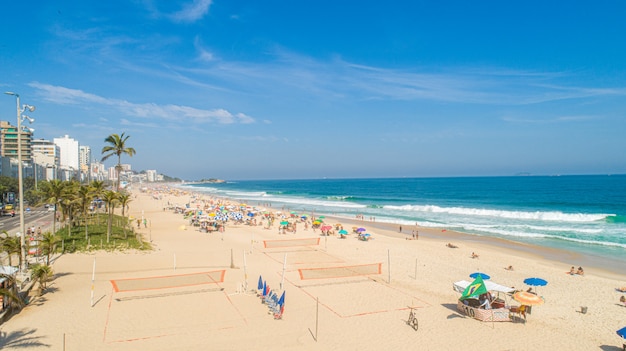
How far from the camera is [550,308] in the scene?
556 inches

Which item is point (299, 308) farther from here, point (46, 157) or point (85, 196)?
point (46, 157)

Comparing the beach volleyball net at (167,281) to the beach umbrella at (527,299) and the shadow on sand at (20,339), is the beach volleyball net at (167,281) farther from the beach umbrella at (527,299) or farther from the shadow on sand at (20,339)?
the beach umbrella at (527,299)

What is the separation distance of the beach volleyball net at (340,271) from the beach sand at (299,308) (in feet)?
1.49

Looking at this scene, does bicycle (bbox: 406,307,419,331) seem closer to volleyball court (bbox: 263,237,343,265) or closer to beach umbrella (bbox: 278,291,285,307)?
beach umbrella (bbox: 278,291,285,307)

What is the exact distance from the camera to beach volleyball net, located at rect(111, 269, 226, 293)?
1468 centimetres

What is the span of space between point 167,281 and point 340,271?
321 inches

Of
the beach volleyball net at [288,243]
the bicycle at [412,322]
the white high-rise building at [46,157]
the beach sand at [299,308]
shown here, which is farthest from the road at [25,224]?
the white high-rise building at [46,157]

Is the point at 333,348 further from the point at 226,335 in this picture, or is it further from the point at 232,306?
the point at 232,306

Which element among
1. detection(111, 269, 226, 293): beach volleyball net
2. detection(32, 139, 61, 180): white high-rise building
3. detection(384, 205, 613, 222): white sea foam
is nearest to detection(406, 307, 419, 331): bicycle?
detection(111, 269, 226, 293): beach volleyball net

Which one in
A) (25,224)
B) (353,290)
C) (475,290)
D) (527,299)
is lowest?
(353,290)

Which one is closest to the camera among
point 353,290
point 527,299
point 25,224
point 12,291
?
point 12,291

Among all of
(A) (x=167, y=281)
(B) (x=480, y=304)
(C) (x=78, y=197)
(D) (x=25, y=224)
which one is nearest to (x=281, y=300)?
(A) (x=167, y=281)

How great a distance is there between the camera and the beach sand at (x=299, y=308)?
1049 centimetres

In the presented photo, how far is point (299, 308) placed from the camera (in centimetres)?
1312
